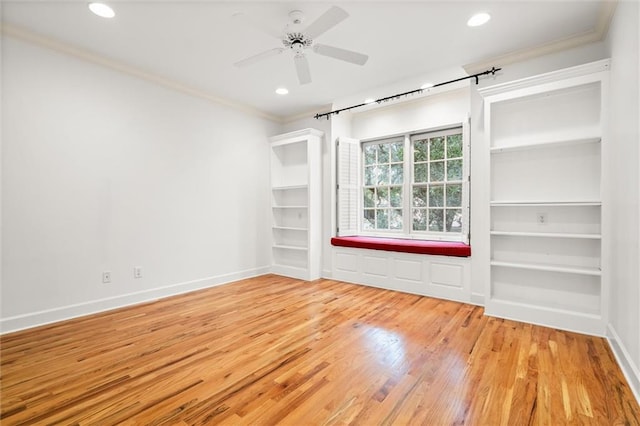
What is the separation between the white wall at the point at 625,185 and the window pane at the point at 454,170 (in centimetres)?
185

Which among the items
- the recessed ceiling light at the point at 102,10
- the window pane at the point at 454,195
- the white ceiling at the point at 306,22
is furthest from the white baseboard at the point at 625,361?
the recessed ceiling light at the point at 102,10

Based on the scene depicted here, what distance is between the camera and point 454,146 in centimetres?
440

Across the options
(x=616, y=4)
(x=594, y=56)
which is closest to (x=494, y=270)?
(x=594, y=56)

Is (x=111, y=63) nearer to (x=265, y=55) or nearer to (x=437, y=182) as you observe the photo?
(x=265, y=55)

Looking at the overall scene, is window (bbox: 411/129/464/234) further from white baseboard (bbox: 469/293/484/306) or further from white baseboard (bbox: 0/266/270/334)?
white baseboard (bbox: 0/266/270/334)

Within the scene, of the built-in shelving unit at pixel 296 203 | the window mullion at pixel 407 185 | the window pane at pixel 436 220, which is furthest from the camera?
the built-in shelving unit at pixel 296 203

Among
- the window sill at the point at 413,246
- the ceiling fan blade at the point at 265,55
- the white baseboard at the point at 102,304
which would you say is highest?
the ceiling fan blade at the point at 265,55

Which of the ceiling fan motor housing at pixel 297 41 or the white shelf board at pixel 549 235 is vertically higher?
the ceiling fan motor housing at pixel 297 41

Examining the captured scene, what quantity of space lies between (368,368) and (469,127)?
10.2 ft

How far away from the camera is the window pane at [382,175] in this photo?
505cm

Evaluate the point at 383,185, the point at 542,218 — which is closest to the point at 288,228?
the point at 383,185

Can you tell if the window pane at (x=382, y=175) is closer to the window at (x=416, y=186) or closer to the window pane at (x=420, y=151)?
the window at (x=416, y=186)

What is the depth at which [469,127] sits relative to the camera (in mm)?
3756

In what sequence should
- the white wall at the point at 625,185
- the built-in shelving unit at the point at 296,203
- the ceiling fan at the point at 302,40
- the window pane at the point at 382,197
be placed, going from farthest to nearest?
1. the window pane at the point at 382,197
2. the built-in shelving unit at the point at 296,203
3. the ceiling fan at the point at 302,40
4. the white wall at the point at 625,185
